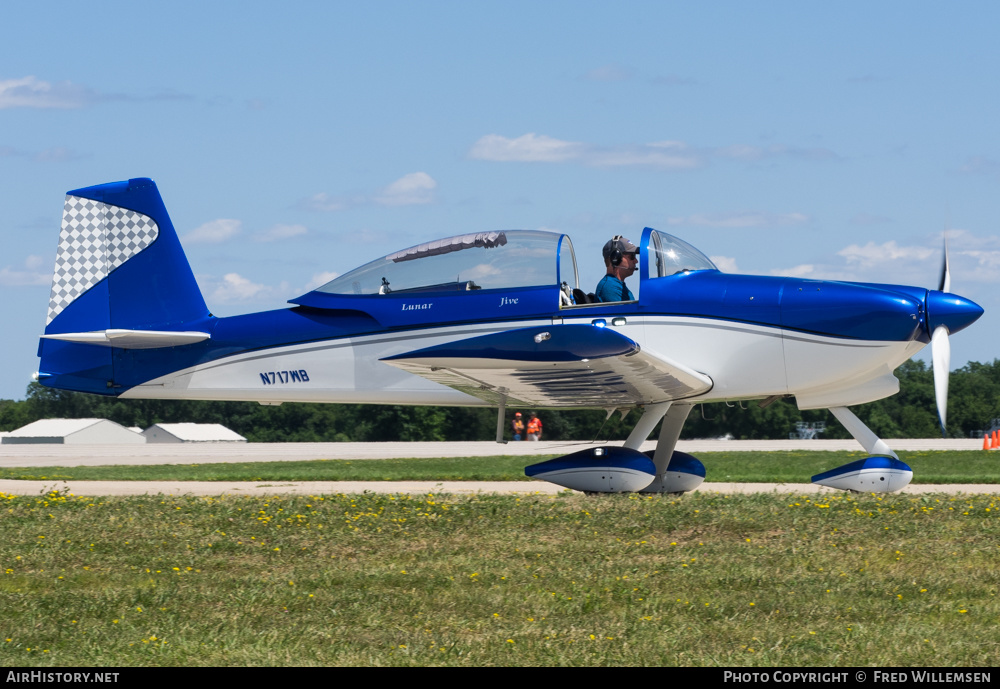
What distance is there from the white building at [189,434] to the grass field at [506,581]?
29.8 meters

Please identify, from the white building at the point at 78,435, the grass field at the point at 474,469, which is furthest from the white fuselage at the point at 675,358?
the white building at the point at 78,435

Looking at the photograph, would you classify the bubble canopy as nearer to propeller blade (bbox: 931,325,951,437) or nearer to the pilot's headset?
the pilot's headset

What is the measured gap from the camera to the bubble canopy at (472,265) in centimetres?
993

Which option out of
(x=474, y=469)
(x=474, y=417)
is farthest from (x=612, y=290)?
(x=474, y=417)

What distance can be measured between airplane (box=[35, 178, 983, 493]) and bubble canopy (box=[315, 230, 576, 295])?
0.01m

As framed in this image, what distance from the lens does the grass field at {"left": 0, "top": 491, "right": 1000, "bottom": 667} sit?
4918 mm

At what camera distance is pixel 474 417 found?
35.8 m

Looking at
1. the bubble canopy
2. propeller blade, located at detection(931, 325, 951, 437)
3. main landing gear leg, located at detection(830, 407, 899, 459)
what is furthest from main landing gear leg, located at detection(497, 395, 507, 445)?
propeller blade, located at detection(931, 325, 951, 437)

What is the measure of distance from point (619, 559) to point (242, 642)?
2.96m

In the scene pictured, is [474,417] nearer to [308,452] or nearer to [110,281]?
[308,452]
